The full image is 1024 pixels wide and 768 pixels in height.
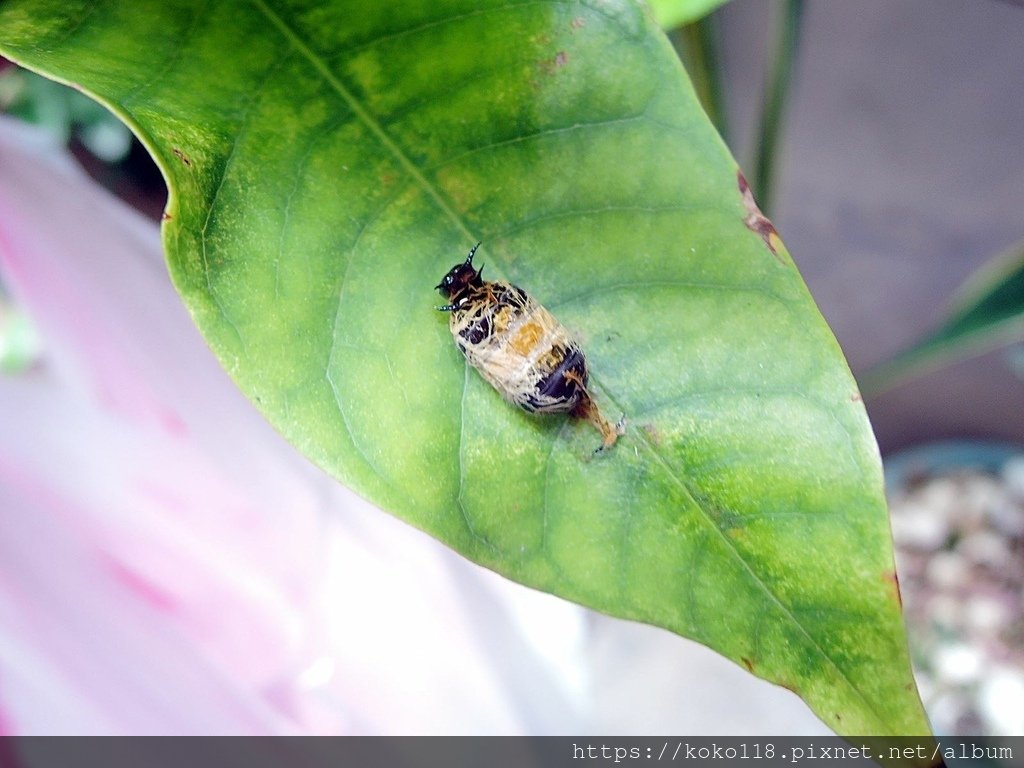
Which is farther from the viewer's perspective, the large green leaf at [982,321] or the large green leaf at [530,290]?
the large green leaf at [982,321]

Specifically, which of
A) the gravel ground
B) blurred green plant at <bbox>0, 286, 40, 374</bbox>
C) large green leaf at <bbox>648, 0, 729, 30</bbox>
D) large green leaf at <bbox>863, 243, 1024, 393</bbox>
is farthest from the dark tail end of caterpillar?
the gravel ground

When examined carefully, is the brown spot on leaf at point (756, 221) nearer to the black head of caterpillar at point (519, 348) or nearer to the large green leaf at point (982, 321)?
the black head of caterpillar at point (519, 348)

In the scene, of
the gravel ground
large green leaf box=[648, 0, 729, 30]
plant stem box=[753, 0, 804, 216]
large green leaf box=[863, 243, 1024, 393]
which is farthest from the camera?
the gravel ground

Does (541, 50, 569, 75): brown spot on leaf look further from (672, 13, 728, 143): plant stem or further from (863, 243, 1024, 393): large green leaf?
(863, 243, 1024, 393): large green leaf

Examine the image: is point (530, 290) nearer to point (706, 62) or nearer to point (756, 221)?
point (756, 221)


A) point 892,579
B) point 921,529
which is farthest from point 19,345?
point 921,529

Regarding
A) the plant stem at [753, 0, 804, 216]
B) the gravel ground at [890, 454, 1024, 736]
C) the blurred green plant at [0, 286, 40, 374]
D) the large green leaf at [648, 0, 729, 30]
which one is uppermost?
the blurred green plant at [0, 286, 40, 374]

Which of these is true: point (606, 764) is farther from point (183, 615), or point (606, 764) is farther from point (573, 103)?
point (573, 103)

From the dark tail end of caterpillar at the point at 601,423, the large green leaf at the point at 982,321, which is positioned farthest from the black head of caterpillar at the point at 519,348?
the large green leaf at the point at 982,321

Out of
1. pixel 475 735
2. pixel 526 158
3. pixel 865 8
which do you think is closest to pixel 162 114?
pixel 526 158
